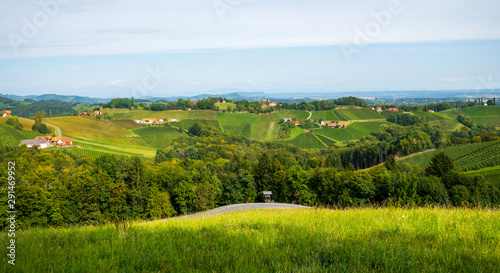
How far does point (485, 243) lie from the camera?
5426 millimetres

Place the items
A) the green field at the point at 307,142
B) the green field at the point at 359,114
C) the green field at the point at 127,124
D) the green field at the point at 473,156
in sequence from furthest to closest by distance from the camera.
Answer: the green field at the point at 359,114, the green field at the point at 127,124, the green field at the point at 307,142, the green field at the point at 473,156

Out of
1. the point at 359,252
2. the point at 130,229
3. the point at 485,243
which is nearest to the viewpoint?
the point at 359,252

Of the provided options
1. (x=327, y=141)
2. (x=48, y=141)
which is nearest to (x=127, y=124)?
(x=48, y=141)

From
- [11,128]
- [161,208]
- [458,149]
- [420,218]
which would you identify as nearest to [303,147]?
[458,149]

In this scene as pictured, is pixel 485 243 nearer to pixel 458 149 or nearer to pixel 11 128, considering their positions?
pixel 458 149

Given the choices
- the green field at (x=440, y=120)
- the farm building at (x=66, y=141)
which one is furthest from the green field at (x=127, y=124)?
the green field at (x=440, y=120)

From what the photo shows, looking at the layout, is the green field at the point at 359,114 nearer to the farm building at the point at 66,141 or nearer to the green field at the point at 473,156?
the green field at the point at 473,156

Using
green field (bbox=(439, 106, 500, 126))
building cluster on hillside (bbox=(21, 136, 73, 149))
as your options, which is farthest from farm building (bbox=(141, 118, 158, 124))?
green field (bbox=(439, 106, 500, 126))

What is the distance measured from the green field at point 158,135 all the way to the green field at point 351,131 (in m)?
63.8

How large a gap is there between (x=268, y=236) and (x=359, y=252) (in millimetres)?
1688

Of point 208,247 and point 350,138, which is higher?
point 208,247

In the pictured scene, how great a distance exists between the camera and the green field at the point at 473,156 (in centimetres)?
6988

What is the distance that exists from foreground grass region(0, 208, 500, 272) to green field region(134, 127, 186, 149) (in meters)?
117

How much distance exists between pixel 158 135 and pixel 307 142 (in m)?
60.2
